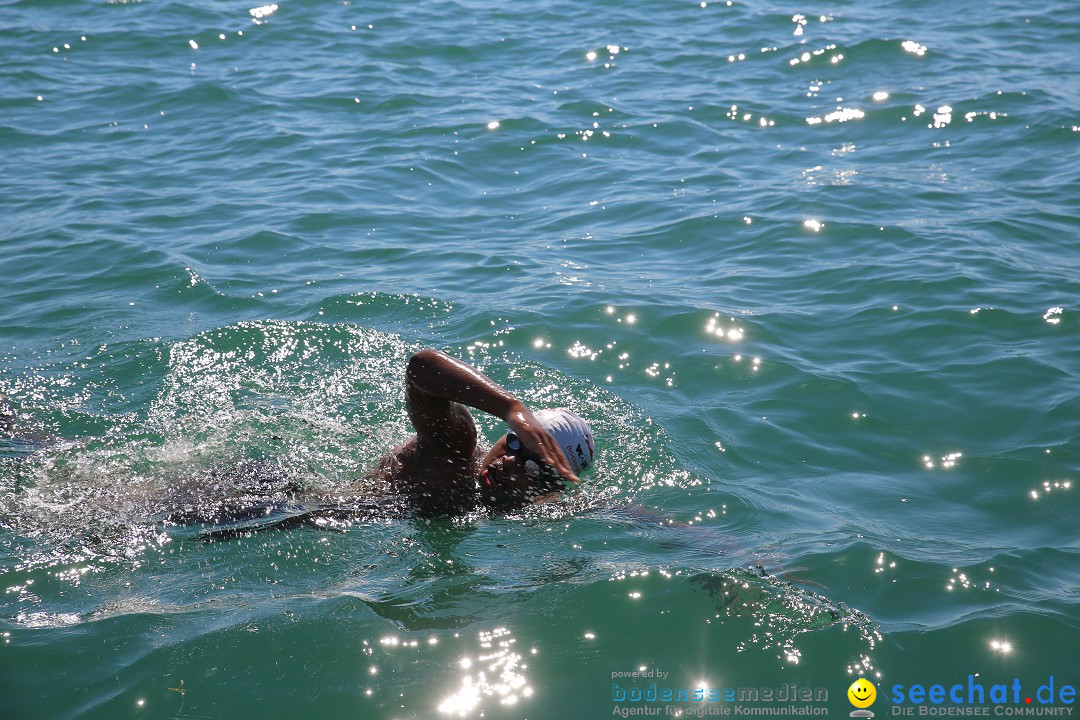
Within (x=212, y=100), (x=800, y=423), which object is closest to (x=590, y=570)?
(x=800, y=423)

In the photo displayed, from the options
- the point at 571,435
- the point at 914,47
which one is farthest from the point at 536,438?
the point at 914,47

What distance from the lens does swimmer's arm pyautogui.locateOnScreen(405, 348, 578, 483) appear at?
207 inches

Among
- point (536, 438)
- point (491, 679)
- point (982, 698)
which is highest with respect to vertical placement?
point (536, 438)

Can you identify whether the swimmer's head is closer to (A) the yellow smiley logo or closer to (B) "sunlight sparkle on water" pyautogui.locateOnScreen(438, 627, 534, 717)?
(B) "sunlight sparkle on water" pyautogui.locateOnScreen(438, 627, 534, 717)

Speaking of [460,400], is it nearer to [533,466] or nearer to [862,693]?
[533,466]

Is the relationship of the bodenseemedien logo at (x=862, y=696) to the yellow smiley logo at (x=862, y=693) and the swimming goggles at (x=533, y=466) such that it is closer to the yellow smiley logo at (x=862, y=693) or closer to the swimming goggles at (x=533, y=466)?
the yellow smiley logo at (x=862, y=693)

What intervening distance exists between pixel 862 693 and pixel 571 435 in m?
2.08

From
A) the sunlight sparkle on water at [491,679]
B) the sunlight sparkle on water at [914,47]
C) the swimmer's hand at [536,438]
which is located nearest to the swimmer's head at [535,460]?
the swimmer's hand at [536,438]

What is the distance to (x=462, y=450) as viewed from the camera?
6195 mm

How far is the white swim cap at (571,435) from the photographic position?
5.87 metres

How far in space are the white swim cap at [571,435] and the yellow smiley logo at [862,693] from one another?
1.92 m

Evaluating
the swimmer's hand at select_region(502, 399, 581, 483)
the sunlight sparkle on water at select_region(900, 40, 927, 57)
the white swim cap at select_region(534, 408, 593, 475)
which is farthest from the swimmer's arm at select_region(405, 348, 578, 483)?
the sunlight sparkle on water at select_region(900, 40, 927, 57)

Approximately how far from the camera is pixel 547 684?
15.7 feet

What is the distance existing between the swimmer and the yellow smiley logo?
177cm
